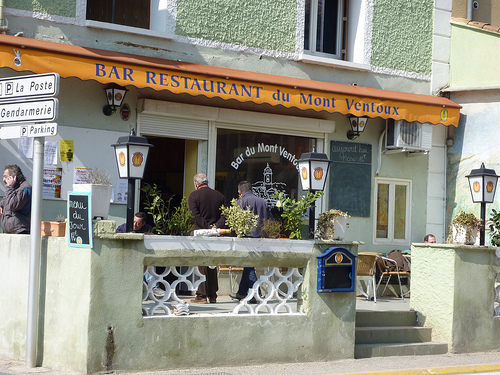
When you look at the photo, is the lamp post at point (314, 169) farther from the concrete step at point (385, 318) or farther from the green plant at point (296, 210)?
the concrete step at point (385, 318)

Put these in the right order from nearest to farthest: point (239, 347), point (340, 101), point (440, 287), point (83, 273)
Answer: point (83, 273), point (239, 347), point (440, 287), point (340, 101)

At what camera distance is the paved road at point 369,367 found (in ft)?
25.8

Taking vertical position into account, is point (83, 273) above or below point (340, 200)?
below

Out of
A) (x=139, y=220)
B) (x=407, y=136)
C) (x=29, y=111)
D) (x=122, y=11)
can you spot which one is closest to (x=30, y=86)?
(x=29, y=111)

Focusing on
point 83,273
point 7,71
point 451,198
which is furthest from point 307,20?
point 83,273

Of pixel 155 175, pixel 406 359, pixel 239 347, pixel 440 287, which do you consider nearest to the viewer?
pixel 239 347

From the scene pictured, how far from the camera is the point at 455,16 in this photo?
49.2 feet

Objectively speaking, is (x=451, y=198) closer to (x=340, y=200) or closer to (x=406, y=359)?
(x=340, y=200)

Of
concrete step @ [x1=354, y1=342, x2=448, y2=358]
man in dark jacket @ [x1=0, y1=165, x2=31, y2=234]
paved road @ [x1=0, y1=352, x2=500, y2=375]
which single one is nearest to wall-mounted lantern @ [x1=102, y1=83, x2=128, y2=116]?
man in dark jacket @ [x1=0, y1=165, x2=31, y2=234]

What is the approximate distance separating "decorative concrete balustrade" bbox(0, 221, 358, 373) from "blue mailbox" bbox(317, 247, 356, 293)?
87mm

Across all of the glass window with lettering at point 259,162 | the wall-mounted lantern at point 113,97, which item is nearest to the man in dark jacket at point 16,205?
the wall-mounted lantern at point 113,97

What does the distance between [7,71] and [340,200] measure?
595cm

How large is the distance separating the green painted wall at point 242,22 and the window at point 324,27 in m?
0.64

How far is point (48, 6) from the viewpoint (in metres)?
10.9
